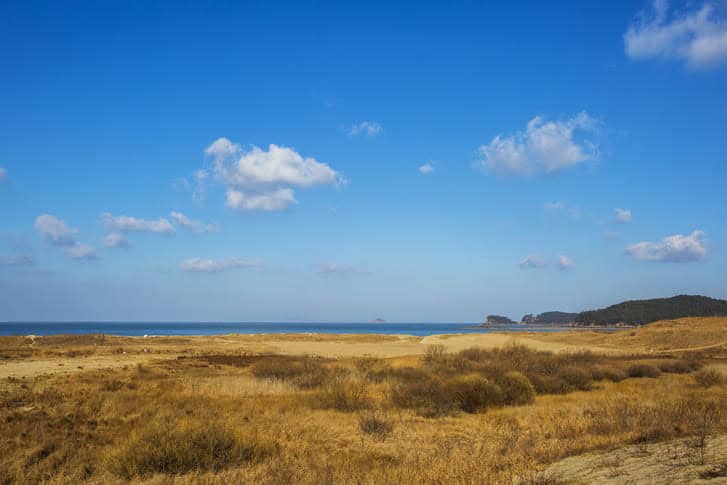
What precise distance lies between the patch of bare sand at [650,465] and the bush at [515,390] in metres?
8.08

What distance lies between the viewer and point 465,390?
1631 centimetres

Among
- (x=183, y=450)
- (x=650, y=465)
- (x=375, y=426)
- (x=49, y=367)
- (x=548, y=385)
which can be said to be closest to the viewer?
(x=650, y=465)

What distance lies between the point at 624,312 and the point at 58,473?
694 ft

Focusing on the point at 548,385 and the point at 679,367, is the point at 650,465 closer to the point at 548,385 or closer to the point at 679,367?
the point at 548,385

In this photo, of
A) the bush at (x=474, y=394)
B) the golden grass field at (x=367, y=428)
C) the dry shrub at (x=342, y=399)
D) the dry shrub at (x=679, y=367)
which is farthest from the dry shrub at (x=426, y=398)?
the dry shrub at (x=679, y=367)

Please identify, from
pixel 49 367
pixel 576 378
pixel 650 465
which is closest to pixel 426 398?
pixel 576 378

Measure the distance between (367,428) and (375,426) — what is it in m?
0.24

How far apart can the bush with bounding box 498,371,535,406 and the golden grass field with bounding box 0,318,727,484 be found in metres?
0.07

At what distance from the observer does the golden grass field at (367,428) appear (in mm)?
8039

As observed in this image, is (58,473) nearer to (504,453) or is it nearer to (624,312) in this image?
(504,453)

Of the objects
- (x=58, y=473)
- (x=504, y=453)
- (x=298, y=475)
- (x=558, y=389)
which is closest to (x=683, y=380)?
(x=558, y=389)

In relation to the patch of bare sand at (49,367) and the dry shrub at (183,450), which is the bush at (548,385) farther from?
the patch of bare sand at (49,367)

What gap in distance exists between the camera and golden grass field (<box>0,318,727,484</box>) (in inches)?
316

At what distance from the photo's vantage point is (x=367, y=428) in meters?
12.5
